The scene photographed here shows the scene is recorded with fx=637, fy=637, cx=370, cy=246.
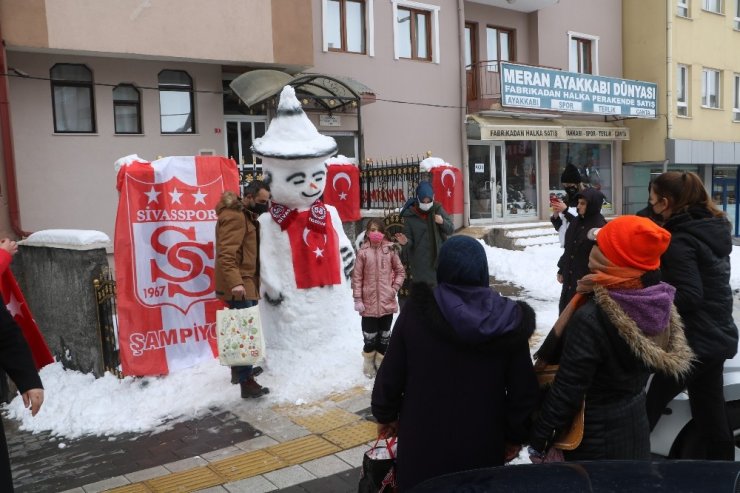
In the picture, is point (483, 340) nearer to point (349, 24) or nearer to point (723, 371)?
point (723, 371)

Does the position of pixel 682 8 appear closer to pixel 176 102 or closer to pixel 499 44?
pixel 499 44

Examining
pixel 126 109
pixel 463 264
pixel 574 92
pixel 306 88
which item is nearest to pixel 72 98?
pixel 126 109

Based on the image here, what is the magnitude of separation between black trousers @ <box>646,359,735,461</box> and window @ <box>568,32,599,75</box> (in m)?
18.9

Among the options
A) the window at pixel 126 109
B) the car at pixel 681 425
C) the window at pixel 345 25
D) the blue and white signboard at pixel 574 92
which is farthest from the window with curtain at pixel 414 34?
the car at pixel 681 425

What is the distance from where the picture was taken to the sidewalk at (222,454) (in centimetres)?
431

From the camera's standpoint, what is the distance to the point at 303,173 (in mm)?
6379

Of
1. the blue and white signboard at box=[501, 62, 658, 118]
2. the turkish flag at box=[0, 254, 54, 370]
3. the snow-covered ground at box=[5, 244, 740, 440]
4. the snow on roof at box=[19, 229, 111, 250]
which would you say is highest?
the blue and white signboard at box=[501, 62, 658, 118]

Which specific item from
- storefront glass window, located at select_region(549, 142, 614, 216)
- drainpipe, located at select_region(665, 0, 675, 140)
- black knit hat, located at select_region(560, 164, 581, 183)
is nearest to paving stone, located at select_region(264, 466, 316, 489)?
black knit hat, located at select_region(560, 164, 581, 183)

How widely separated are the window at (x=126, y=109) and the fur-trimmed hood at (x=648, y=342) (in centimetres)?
1200

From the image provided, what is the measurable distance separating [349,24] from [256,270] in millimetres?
10802

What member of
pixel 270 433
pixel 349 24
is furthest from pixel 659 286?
pixel 349 24

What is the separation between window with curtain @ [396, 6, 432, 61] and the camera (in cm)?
1650

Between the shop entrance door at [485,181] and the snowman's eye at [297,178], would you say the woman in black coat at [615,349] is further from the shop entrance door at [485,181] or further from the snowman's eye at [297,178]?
the shop entrance door at [485,181]

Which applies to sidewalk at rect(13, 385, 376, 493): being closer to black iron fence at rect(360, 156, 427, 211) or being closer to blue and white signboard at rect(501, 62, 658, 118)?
black iron fence at rect(360, 156, 427, 211)
